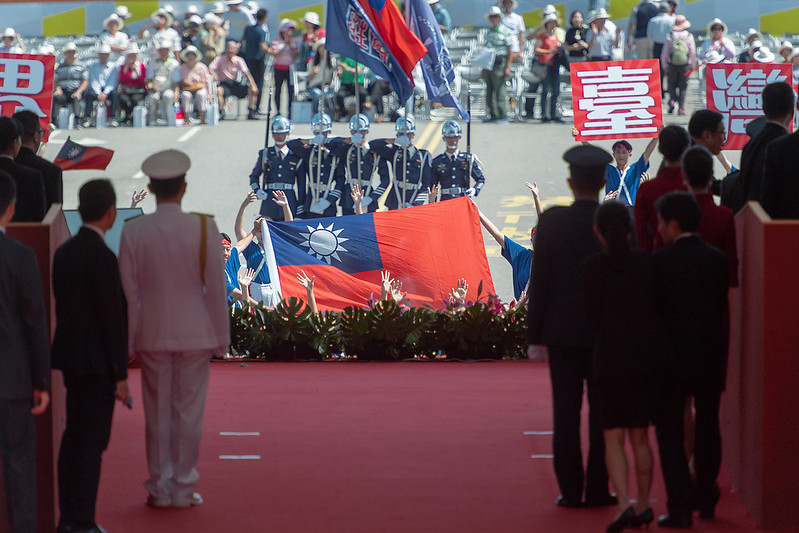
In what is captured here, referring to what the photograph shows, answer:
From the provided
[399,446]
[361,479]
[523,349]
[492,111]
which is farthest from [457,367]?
[492,111]

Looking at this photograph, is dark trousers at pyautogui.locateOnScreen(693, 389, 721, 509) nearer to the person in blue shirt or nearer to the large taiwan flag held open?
the person in blue shirt

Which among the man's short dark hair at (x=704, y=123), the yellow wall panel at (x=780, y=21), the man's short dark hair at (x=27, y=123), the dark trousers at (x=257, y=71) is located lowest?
the man's short dark hair at (x=704, y=123)

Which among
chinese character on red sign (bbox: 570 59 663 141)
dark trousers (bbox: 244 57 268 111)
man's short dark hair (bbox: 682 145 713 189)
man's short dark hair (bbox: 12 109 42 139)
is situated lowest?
man's short dark hair (bbox: 682 145 713 189)

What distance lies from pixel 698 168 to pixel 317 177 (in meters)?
9.37

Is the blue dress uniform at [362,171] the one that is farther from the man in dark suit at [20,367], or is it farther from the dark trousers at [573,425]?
the man in dark suit at [20,367]

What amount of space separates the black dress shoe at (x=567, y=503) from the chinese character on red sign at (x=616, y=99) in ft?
26.6

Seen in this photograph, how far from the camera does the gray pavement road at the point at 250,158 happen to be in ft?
67.7

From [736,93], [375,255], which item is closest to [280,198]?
[375,255]

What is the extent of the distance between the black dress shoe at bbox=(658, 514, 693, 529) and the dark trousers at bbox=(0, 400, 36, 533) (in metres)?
2.68

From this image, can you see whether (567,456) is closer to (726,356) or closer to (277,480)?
(726,356)

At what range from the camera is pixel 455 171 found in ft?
48.5

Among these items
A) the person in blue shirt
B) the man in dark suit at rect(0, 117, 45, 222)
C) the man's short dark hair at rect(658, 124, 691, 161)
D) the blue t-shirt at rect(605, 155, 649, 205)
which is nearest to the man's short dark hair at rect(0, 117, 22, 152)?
the man in dark suit at rect(0, 117, 45, 222)

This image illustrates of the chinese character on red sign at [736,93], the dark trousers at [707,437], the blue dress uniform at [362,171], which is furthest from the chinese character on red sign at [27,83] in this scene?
the dark trousers at [707,437]

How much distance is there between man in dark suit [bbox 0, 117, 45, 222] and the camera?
7004mm
